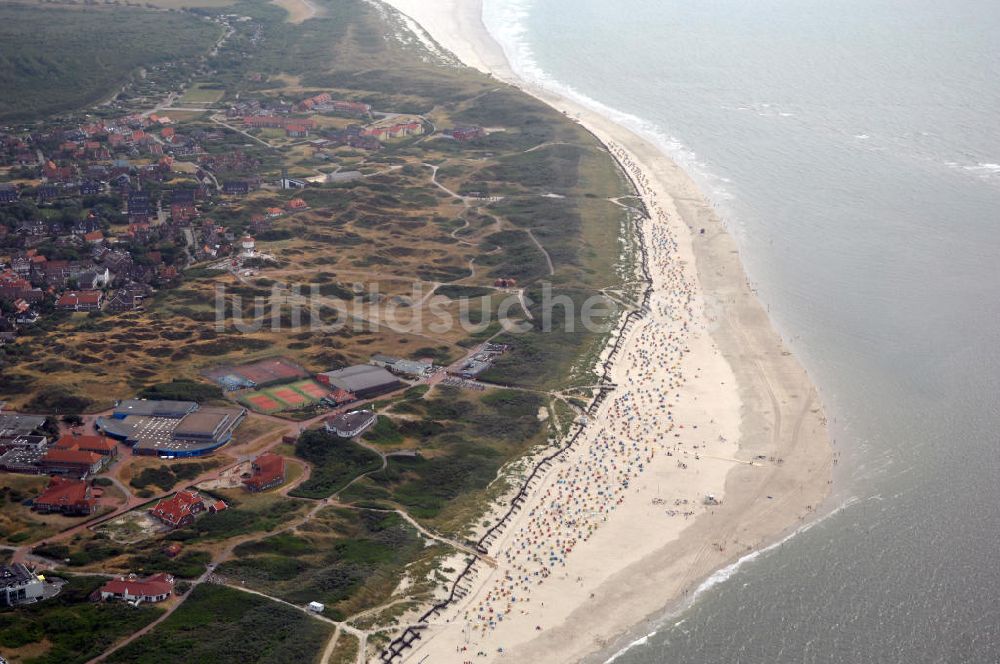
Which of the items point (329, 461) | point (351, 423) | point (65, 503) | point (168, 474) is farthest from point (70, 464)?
point (351, 423)

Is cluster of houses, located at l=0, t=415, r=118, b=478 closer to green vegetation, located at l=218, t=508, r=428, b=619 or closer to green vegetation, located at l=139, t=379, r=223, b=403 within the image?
green vegetation, located at l=139, t=379, r=223, b=403

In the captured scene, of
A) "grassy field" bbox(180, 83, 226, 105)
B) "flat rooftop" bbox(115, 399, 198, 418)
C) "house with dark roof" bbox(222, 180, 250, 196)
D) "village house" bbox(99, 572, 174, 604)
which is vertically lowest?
"village house" bbox(99, 572, 174, 604)

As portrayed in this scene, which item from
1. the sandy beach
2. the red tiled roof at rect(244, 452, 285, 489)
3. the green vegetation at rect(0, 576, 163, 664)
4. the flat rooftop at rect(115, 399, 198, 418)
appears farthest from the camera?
the flat rooftop at rect(115, 399, 198, 418)

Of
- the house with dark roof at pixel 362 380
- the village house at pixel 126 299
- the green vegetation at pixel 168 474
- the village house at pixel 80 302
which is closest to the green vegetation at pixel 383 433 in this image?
the house with dark roof at pixel 362 380

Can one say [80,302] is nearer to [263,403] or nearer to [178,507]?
[263,403]

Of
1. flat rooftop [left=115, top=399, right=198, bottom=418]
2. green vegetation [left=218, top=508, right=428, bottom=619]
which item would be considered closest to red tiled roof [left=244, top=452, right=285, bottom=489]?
green vegetation [left=218, top=508, right=428, bottom=619]

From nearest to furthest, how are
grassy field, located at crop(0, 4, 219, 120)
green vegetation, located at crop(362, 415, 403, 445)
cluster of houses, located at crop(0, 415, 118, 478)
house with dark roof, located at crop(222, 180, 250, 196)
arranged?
cluster of houses, located at crop(0, 415, 118, 478) < green vegetation, located at crop(362, 415, 403, 445) < house with dark roof, located at crop(222, 180, 250, 196) < grassy field, located at crop(0, 4, 219, 120)

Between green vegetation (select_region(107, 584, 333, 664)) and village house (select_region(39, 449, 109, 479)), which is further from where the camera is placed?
village house (select_region(39, 449, 109, 479))

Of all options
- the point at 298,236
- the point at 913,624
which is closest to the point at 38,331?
the point at 298,236
